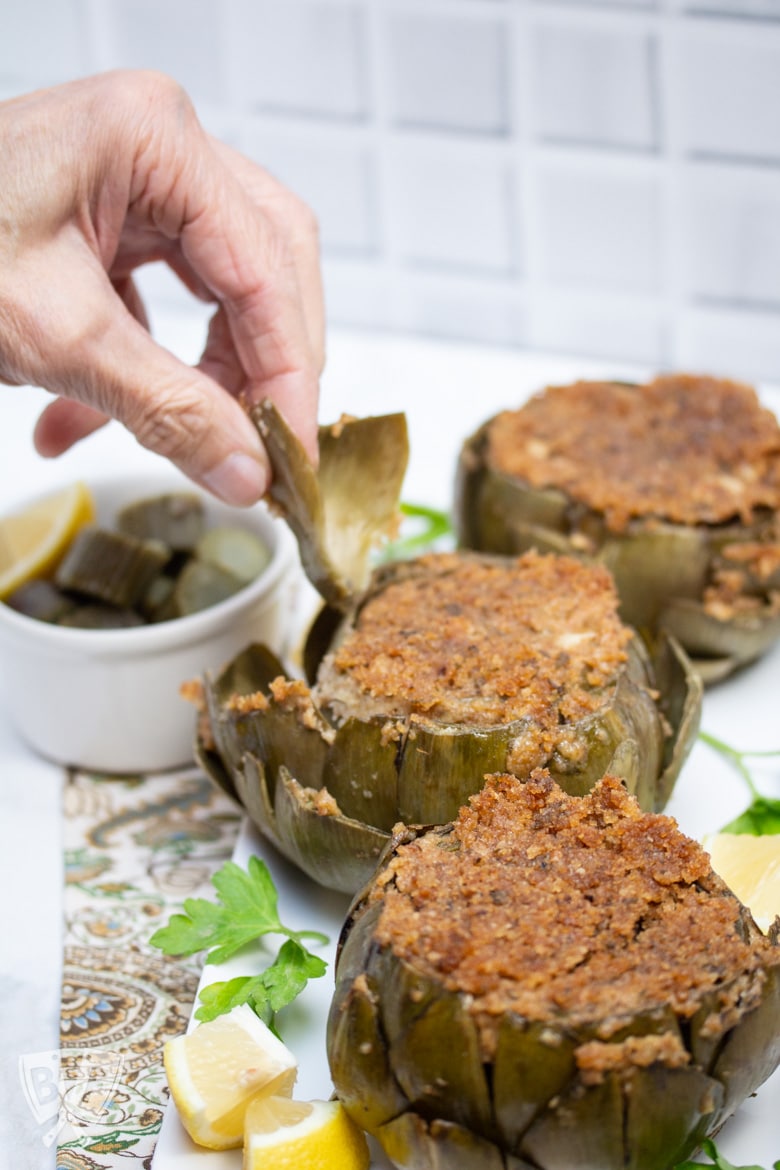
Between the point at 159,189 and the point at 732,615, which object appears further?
the point at 732,615

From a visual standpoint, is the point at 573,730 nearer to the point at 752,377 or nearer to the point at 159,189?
the point at 159,189

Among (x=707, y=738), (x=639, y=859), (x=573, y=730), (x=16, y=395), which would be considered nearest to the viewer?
(x=639, y=859)

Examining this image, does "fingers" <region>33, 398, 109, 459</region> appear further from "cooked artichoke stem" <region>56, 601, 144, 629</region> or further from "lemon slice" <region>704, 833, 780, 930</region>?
"lemon slice" <region>704, 833, 780, 930</region>

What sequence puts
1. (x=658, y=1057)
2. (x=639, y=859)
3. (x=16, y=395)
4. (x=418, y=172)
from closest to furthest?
(x=658, y=1057), (x=639, y=859), (x=16, y=395), (x=418, y=172)

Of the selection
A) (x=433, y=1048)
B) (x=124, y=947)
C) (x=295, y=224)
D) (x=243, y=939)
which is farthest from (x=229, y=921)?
(x=295, y=224)

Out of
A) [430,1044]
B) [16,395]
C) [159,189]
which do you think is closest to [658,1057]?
[430,1044]

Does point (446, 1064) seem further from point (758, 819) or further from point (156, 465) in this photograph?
point (156, 465)

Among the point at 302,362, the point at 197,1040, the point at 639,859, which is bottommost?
the point at 197,1040
